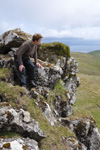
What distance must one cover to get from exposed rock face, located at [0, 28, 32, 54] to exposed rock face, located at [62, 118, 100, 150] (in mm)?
13172

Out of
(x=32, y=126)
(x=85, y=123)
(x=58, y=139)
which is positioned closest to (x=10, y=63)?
(x=32, y=126)

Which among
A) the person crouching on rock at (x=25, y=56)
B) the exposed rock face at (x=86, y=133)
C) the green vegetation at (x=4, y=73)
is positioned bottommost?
the exposed rock face at (x=86, y=133)

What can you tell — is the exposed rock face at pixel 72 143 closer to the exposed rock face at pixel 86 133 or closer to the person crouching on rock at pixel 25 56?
the exposed rock face at pixel 86 133

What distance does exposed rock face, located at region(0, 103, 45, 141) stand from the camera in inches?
331

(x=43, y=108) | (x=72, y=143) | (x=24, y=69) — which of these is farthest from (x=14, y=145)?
(x=24, y=69)

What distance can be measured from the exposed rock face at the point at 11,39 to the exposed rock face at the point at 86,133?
13172 mm

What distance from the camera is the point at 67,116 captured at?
1767 cm

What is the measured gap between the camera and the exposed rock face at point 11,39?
19.3 m

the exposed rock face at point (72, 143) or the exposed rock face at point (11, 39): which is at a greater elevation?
the exposed rock face at point (11, 39)

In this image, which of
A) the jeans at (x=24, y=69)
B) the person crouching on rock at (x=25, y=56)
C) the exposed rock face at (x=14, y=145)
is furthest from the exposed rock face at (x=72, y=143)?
the jeans at (x=24, y=69)

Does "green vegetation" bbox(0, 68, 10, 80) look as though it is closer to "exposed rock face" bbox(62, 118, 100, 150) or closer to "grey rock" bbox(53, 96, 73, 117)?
"grey rock" bbox(53, 96, 73, 117)

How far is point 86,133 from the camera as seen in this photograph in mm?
15789

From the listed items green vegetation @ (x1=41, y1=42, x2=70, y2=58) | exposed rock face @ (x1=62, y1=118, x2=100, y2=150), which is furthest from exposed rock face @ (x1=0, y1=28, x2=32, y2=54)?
exposed rock face @ (x1=62, y1=118, x2=100, y2=150)

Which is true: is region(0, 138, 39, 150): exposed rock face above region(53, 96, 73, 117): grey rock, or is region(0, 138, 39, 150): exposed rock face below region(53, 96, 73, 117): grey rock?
above
